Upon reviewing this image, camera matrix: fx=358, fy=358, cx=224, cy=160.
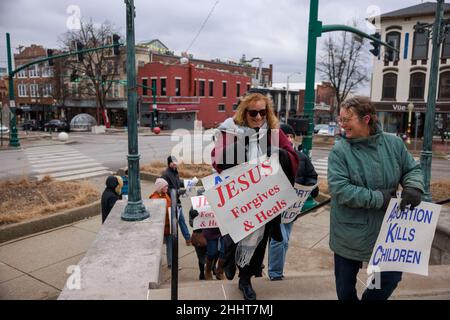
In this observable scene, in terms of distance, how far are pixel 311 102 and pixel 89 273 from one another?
19.6ft

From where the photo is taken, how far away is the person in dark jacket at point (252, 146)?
2918mm

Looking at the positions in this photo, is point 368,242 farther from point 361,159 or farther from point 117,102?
point 117,102

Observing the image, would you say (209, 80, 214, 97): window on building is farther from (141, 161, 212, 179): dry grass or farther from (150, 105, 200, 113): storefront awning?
(141, 161, 212, 179): dry grass

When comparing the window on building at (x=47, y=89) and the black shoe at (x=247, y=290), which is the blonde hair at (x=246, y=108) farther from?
the window on building at (x=47, y=89)

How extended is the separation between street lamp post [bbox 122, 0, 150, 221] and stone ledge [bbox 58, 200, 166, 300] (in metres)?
0.15

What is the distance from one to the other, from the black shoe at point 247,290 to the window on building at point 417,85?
36.0 metres

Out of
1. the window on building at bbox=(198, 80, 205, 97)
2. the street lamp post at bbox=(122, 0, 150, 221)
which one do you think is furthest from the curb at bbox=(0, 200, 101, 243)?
the window on building at bbox=(198, 80, 205, 97)

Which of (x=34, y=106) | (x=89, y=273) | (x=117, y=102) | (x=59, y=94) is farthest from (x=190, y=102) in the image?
(x=89, y=273)

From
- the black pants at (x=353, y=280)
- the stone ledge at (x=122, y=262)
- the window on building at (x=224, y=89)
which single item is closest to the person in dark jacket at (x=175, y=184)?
the stone ledge at (x=122, y=262)

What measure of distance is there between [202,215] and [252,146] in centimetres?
157

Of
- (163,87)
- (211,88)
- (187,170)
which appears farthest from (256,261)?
(211,88)

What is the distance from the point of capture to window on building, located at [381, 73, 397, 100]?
3475 centimetres

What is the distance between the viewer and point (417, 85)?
33.7 meters

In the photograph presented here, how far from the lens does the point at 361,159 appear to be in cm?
262
